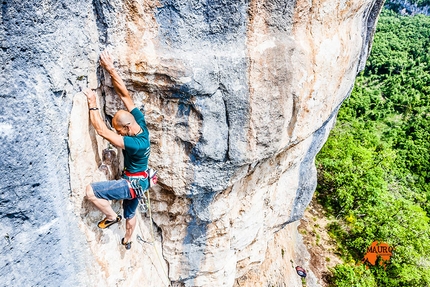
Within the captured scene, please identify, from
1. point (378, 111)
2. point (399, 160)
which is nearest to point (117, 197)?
point (399, 160)

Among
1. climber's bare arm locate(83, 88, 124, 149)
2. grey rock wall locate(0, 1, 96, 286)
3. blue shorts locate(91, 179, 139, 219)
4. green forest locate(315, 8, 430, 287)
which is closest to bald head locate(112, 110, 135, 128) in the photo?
climber's bare arm locate(83, 88, 124, 149)

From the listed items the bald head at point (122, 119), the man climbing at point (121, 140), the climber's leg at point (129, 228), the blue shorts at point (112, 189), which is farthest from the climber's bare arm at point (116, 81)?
the climber's leg at point (129, 228)

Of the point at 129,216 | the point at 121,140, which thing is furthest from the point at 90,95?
the point at 129,216

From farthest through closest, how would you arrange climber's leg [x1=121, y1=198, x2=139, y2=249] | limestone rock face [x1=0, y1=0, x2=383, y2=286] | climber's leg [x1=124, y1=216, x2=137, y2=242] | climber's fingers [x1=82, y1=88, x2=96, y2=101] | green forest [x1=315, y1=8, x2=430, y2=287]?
1. green forest [x1=315, y1=8, x2=430, y2=287]
2. climber's leg [x1=124, y1=216, x2=137, y2=242]
3. climber's leg [x1=121, y1=198, x2=139, y2=249]
4. climber's fingers [x1=82, y1=88, x2=96, y2=101]
5. limestone rock face [x1=0, y1=0, x2=383, y2=286]

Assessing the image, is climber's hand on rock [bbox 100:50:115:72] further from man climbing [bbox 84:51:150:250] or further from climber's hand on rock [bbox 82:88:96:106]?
climber's hand on rock [bbox 82:88:96:106]

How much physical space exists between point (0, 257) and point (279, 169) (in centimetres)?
430

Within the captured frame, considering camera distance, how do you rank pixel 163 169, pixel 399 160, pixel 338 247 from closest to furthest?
1. pixel 163 169
2. pixel 338 247
3. pixel 399 160

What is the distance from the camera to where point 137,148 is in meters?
3.79

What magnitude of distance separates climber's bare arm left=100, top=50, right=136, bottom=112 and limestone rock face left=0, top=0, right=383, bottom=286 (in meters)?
0.08

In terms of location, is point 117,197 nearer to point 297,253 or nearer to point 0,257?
point 0,257

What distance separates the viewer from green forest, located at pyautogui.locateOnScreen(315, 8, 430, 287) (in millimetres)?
10766

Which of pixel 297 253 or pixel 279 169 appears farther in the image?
pixel 297 253

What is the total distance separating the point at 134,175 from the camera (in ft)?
13.6

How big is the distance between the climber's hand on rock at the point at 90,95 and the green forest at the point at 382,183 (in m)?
9.11
